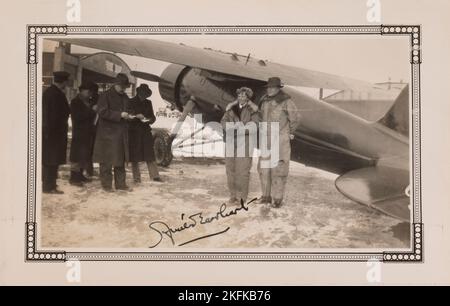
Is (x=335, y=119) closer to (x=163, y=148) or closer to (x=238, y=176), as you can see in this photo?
(x=238, y=176)

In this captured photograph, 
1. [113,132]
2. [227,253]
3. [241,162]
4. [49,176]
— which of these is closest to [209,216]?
[227,253]

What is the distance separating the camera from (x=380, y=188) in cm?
254

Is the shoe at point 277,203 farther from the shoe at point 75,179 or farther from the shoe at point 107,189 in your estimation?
the shoe at point 75,179

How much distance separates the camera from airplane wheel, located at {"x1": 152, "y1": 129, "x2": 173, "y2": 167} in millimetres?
2615

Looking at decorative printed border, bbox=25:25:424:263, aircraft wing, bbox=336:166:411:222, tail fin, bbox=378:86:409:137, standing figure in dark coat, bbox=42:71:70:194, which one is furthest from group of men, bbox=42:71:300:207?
tail fin, bbox=378:86:409:137

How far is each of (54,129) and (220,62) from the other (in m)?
1.12

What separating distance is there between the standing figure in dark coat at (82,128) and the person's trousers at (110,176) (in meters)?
0.09

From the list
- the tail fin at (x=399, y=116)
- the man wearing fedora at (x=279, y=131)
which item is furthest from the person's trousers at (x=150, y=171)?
the tail fin at (x=399, y=116)

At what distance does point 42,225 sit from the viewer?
2.61 metres

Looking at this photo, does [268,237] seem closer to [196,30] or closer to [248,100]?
[248,100]
